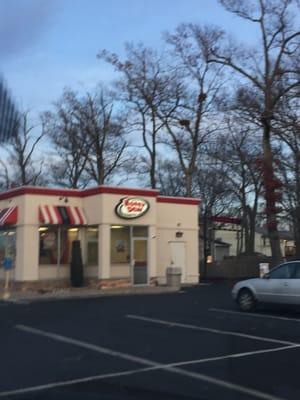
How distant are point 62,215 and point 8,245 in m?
3.34

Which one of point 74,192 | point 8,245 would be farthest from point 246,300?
point 8,245

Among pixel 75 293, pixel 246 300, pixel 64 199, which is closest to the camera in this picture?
pixel 246 300

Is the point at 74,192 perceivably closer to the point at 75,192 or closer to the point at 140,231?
the point at 75,192

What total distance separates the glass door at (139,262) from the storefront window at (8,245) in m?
5.81

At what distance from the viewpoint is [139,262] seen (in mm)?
29031

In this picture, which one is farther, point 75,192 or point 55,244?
point 75,192

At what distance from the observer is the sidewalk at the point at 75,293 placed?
917 inches

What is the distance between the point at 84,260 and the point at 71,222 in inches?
92.7

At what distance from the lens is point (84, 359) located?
9242mm

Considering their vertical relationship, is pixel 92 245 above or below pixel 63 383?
above

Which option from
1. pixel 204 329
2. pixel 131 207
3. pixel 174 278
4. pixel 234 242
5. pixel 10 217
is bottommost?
pixel 204 329

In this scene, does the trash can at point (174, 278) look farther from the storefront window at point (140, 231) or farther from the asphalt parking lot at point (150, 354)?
the asphalt parking lot at point (150, 354)

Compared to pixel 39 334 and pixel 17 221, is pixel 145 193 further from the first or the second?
pixel 39 334

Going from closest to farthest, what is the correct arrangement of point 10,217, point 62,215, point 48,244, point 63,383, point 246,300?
point 63,383
point 246,300
point 10,217
point 62,215
point 48,244
